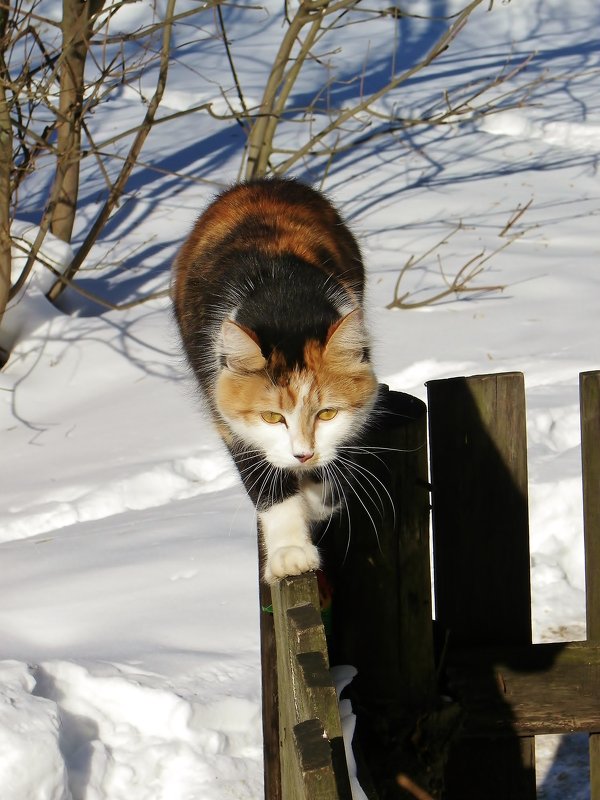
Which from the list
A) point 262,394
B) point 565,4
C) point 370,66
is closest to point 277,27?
point 370,66

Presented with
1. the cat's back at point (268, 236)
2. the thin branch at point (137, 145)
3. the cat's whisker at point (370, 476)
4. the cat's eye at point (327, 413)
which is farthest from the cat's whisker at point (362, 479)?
the thin branch at point (137, 145)

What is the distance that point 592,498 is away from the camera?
1765 millimetres

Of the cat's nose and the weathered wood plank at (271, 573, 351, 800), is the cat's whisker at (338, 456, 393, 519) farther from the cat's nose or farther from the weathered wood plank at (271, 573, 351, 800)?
the weathered wood plank at (271, 573, 351, 800)

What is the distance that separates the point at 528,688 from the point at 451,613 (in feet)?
0.64

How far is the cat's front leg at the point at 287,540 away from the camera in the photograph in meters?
1.62

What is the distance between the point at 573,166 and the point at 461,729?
20.0 feet

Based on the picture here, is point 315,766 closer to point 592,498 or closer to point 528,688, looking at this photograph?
point 528,688

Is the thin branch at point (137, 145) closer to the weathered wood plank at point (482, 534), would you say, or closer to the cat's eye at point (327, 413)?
the cat's eye at point (327, 413)

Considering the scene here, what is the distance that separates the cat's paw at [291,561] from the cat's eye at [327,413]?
0.37m

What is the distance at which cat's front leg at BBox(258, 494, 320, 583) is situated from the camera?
162 centimetres

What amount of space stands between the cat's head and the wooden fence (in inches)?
5.8

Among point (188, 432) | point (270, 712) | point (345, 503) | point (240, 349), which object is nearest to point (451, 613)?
point (345, 503)

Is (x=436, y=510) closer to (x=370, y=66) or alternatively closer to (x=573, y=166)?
(x=573, y=166)

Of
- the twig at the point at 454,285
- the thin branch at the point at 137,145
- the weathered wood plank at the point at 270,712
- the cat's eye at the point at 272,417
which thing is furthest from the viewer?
the twig at the point at 454,285
